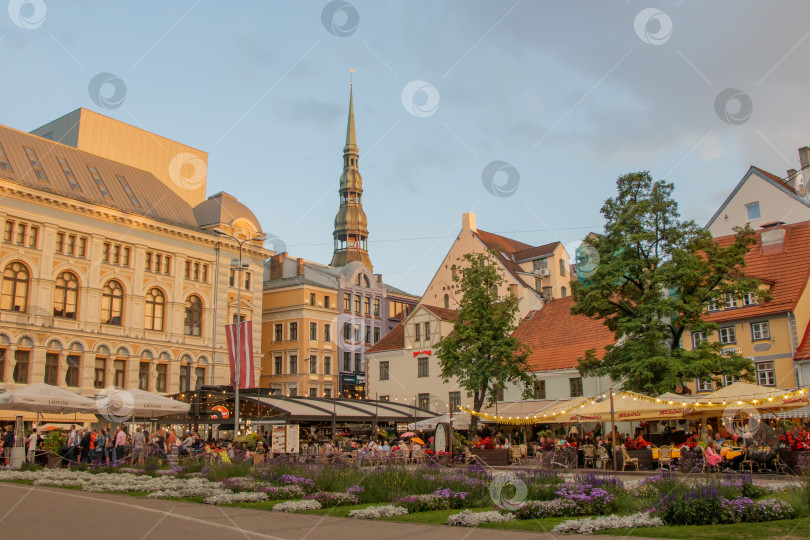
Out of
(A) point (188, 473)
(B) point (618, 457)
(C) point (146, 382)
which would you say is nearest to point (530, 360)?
(B) point (618, 457)

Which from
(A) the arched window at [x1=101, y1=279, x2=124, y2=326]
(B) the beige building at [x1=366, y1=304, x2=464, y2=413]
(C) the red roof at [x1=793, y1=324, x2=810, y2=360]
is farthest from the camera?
(B) the beige building at [x1=366, y1=304, x2=464, y2=413]

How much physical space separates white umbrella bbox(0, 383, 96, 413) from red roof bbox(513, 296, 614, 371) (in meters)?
27.3

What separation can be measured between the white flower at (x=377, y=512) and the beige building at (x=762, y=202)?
127 feet

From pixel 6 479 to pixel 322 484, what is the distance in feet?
36.9

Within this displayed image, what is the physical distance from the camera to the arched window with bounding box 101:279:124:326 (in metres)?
51.2

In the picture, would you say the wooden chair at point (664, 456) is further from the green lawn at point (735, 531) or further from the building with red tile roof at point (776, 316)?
the green lawn at point (735, 531)

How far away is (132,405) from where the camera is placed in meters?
28.3


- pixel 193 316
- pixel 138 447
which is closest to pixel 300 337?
pixel 193 316

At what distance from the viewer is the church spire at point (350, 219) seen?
9481 centimetres

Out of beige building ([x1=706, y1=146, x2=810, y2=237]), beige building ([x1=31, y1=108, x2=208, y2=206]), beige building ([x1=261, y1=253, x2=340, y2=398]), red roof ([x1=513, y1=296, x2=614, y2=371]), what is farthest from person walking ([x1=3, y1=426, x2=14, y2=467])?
beige building ([x1=706, y1=146, x2=810, y2=237])

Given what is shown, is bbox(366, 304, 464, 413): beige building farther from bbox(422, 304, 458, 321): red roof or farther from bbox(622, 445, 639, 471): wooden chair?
bbox(622, 445, 639, 471): wooden chair

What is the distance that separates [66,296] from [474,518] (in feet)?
141

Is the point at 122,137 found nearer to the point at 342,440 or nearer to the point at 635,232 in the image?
the point at 342,440

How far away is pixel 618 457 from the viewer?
27.7 metres
